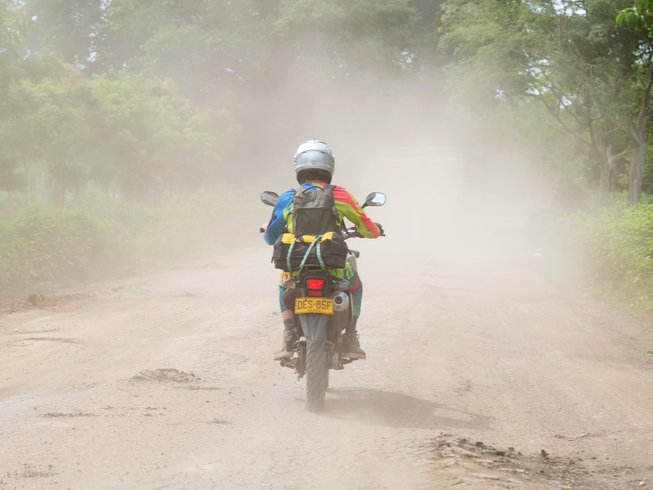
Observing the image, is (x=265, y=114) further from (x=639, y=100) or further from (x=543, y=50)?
(x=639, y=100)

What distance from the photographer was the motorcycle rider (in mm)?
7871

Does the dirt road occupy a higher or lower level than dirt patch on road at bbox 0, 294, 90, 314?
lower

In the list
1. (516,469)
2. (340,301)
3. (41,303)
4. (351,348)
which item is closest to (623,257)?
(41,303)

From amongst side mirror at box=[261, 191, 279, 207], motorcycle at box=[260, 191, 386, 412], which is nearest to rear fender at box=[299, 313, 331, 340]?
motorcycle at box=[260, 191, 386, 412]

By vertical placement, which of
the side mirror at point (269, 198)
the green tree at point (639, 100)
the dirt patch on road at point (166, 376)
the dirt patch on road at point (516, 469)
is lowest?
the dirt patch on road at point (516, 469)

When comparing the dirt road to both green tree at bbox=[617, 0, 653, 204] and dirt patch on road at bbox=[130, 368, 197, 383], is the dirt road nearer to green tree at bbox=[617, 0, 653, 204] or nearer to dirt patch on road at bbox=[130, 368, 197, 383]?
dirt patch on road at bbox=[130, 368, 197, 383]

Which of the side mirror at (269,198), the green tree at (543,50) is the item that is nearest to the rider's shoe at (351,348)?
the side mirror at (269,198)

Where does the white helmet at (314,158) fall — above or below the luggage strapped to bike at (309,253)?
above

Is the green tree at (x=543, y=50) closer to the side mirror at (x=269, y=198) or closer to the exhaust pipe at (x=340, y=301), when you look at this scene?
the side mirror at (x=269, y=198)

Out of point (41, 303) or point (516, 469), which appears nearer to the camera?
point (516, 469)

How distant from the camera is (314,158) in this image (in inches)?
314

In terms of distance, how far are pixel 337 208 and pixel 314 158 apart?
0.47 meters

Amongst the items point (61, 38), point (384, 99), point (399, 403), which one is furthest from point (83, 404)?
point (61, 38)

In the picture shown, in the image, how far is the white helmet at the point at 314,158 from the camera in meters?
7.96
